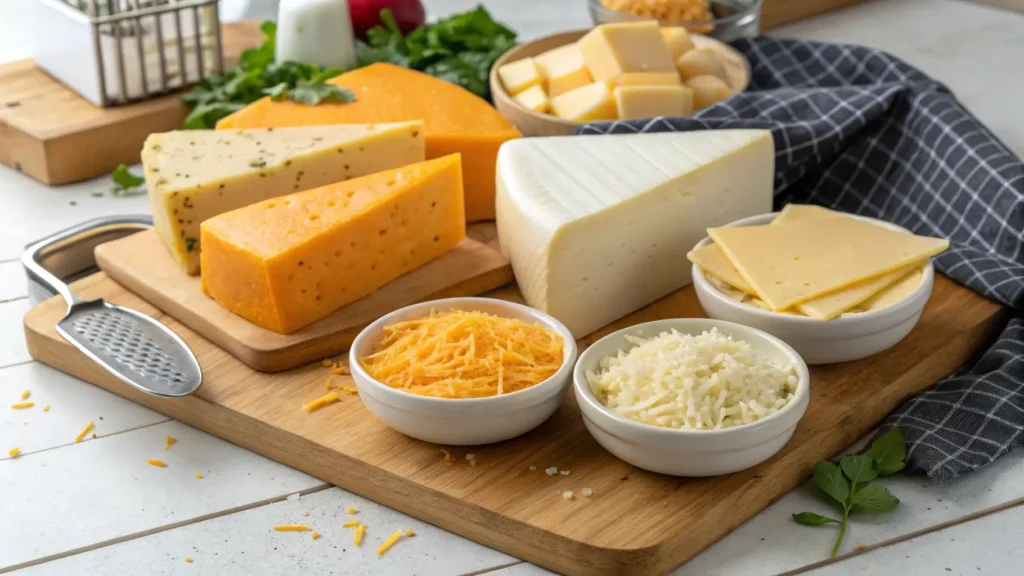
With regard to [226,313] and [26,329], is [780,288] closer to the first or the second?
[226,313]

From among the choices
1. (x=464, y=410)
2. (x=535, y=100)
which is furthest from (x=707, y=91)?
(x=464, y=410)

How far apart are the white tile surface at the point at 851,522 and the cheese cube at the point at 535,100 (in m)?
1.25

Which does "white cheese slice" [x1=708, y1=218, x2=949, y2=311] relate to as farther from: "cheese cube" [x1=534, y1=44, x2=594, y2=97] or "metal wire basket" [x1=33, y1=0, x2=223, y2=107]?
"metal wire basket" [x1=33, y1=0, x2=223, y2=107]

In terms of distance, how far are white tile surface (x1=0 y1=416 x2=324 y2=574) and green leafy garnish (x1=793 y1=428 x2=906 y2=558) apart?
2.73 feet

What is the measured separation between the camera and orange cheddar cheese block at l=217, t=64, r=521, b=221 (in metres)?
2.65

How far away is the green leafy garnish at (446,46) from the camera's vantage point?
10.3 ft

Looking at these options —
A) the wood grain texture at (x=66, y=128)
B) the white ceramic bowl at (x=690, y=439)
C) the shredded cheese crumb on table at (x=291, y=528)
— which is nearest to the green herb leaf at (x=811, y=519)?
the white ceramic bowl at (x=690, y=439)

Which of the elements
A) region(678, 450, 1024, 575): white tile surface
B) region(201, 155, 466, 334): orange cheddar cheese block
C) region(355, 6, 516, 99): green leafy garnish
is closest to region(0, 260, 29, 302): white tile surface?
region(201, 155, 466, 334): orange cheddar cheese block

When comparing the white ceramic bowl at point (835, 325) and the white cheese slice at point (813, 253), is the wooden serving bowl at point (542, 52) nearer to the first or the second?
the white cheese slice at point (813, 253)

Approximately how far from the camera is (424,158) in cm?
263

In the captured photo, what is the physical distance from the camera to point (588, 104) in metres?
2.72

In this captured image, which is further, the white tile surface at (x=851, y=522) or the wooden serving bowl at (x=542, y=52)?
the wooden serving bowl at (x=542, y=52)

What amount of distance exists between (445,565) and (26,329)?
1.03 m

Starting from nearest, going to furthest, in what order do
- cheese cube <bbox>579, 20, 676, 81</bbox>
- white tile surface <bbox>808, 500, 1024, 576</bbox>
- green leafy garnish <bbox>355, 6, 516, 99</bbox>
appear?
white tile surface <bbox>808, 500, 1024, 576</bbox>
cheese cube <bbox>579, 20, 676, 81</bbox>
green leafy garnish <bbox>355, 6, 516, 99</bbox>
